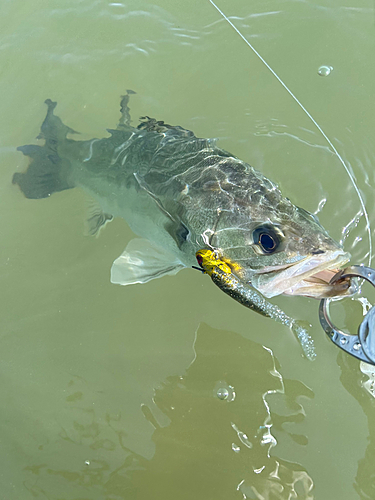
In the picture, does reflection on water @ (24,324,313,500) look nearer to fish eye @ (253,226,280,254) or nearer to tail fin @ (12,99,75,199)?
fish eye @ (253,226,280,254)

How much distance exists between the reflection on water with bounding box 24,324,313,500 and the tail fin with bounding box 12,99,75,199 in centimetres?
192

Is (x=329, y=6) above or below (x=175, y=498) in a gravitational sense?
above

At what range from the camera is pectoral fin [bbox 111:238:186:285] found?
12.0 feet

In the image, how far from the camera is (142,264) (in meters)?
3.75

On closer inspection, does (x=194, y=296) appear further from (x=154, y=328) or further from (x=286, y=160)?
(x=286, y=160)

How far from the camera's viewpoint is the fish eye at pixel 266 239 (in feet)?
8.93

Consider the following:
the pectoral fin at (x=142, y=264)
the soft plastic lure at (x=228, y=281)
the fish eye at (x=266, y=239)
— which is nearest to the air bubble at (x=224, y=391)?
the soft plastic lure at (x=228, y=281)

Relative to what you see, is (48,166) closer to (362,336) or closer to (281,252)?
(281,252)

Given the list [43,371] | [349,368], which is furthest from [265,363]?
[43,371]

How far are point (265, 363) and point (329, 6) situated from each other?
14.6 ft

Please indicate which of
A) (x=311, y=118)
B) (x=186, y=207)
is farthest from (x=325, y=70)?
(x=186, y=207)

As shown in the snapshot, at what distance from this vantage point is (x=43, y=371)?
3.88 m

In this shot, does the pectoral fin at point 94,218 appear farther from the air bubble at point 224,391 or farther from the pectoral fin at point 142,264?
the air bubble at point 224,391

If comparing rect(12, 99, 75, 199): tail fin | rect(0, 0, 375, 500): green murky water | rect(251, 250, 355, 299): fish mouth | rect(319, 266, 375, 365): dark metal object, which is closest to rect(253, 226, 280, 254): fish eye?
rect(251, 250, 355, 299): fish mouth
